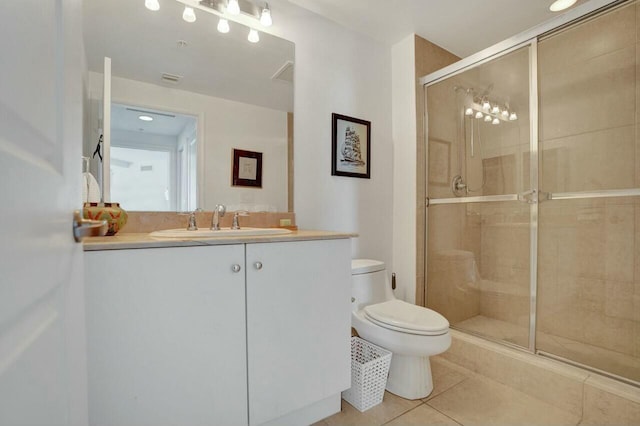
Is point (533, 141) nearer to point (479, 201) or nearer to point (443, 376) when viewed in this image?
point (479, 201)

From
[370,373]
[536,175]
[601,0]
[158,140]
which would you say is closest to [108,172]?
[158,140]

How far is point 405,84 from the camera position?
236cm

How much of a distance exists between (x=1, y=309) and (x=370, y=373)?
1.54 m

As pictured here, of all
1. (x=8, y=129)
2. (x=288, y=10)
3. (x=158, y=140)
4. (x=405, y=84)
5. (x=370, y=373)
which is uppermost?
(x=288, y=10)

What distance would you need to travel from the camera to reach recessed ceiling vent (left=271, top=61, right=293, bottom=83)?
6.20ft

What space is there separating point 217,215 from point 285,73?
1005 millimetres

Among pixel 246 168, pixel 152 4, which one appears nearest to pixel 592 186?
pixel 246 168

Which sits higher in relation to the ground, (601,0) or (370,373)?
(601,0)

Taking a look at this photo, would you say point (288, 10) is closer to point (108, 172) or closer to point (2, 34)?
point (108, 172)

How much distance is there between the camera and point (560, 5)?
1921 millimetres

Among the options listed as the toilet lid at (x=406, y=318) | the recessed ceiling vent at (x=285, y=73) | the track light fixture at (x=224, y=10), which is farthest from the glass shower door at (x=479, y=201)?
the track light fixture at (x=224, y=10)

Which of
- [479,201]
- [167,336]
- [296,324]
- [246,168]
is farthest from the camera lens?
[479,201]

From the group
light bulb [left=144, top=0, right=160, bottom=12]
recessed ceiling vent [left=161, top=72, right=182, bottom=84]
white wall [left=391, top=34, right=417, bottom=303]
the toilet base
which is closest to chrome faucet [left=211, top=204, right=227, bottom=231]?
recessed ceiling vent [left=161, top=72, right=182, bottom=84]

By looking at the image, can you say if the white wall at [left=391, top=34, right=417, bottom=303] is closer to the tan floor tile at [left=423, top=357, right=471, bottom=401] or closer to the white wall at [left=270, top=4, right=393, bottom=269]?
the white wall at [left=270, top=4, right=393, bottom=269]
